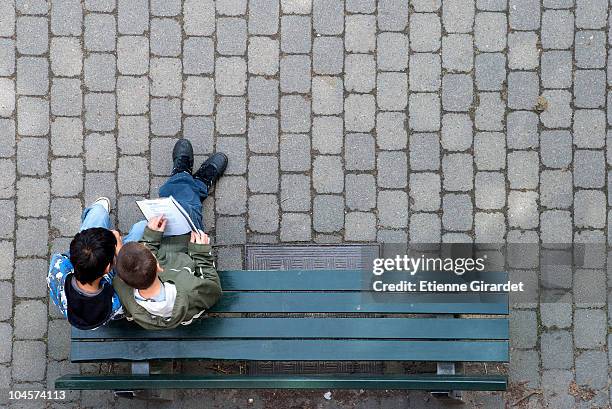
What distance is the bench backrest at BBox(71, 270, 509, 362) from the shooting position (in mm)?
4805

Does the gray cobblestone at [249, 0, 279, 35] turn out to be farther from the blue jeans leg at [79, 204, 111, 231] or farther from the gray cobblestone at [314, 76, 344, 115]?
the blue jeans leg at [79, 204, 111, 231]

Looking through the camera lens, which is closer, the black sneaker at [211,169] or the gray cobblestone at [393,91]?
the black sneaker at [211,169]

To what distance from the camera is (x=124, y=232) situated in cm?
558

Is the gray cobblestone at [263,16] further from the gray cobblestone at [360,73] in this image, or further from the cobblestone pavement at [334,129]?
the gray cobblestone at [360,73]

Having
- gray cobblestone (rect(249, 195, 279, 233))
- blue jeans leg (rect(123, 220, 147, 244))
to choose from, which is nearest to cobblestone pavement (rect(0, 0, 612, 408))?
gray cobblestone (rect(249, 195, 279, 233))

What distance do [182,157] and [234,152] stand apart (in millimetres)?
399

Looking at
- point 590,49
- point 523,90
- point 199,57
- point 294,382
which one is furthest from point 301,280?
point 590,49

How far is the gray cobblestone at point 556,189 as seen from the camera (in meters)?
5.57

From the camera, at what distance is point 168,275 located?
4.58m

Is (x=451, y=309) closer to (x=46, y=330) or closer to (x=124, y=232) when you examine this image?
(x=124, y=232)

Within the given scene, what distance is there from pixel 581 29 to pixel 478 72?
85cm

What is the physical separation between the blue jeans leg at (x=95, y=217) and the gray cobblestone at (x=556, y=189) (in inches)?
125

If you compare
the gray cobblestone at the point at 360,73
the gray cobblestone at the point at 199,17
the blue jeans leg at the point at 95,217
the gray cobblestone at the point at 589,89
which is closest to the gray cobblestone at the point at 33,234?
the blue jeans leg at the point at 95,217

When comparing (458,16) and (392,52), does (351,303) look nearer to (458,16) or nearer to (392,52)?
(392,52)
